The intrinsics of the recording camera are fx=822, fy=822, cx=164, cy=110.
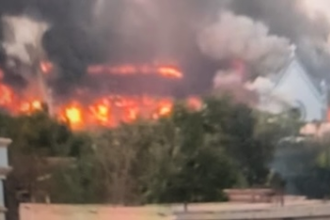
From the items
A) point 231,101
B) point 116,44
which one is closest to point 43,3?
point 116,44

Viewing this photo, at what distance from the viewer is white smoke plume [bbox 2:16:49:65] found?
1836mm

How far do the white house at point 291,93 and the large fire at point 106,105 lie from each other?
16 cm

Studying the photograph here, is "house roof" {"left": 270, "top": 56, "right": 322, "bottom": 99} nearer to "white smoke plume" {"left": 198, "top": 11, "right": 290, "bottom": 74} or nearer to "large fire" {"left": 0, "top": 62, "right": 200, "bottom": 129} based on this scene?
"white smoke plume" {"left": 198, "top": 11, "right": 290, "bottom": 74}

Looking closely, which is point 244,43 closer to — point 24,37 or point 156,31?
point 156,31

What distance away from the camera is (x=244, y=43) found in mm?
1893

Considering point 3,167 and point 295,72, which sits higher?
point 295,72

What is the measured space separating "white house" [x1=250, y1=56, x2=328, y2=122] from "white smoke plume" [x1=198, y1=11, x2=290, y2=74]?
0.03 metres

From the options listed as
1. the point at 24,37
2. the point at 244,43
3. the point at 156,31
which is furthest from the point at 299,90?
the point at 24,37

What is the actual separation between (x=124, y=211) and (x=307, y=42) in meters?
0.58

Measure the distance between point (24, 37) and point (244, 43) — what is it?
501 mm

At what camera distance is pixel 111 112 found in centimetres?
185

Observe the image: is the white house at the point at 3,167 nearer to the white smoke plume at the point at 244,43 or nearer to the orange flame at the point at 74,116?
the orange flame at the point at 74,116

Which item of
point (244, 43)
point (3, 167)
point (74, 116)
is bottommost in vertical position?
point (3, 167)

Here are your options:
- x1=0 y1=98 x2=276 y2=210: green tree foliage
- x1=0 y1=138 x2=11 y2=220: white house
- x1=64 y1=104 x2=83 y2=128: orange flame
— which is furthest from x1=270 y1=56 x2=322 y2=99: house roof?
x1=0 y1=138 x2=11 y2=220: white house
